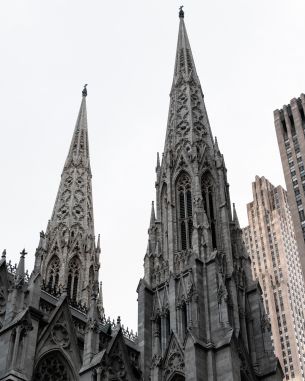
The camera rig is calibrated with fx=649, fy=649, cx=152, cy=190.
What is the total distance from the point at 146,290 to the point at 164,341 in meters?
3.89

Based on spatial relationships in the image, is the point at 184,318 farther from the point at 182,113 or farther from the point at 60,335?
the point at 182,113

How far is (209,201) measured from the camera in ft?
146

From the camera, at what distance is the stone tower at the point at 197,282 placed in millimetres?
35000

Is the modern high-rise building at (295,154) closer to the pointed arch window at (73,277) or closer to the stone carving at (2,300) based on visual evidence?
the pointed arch window at (73,277)

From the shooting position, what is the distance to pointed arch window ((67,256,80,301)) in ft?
166

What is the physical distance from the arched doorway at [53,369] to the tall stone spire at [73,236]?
1305cm

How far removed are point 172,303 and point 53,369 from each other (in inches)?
325

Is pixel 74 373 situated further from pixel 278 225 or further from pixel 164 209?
pixel 278 225

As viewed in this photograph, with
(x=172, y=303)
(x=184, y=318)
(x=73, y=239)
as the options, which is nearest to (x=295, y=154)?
(x=73, y=239)

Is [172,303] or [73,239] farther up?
[73,239]

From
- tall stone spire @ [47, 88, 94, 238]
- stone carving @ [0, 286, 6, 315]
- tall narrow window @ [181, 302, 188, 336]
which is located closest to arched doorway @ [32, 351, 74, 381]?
stone carving @ [0, 286, 6, 315]

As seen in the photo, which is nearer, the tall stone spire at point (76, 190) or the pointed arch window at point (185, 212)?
the pointed arch window at point (185, 212)

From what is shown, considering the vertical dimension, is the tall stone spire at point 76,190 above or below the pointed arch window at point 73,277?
above

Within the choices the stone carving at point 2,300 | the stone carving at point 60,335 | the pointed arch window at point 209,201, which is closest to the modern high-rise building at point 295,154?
the pointed arch window at point 209,201
